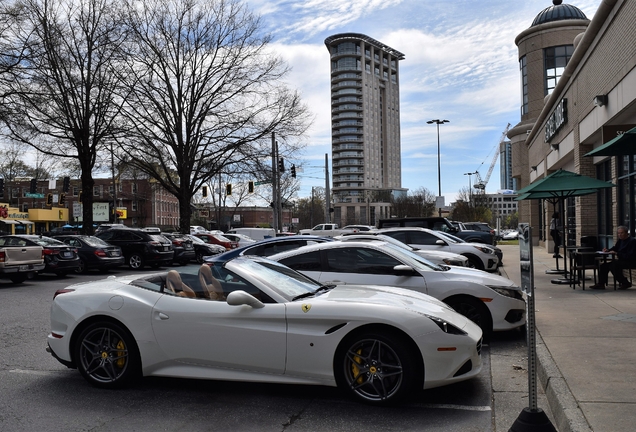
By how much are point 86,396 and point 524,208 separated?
3342 centimetres

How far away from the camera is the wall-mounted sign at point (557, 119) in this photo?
20125mm

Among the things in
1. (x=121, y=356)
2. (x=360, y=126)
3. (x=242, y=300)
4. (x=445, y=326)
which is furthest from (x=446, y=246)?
(x=360, y=126)

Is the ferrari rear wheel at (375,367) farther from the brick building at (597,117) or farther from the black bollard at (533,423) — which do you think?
the brick building at (597,117)

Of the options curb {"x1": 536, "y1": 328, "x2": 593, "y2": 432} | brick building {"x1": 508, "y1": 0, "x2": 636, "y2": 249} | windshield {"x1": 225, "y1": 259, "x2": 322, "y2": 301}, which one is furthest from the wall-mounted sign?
windshield {"x1": 225, "y1": 259, "x2": 322, "y2": 301}

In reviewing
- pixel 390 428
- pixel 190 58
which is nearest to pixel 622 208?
pixel 390 428

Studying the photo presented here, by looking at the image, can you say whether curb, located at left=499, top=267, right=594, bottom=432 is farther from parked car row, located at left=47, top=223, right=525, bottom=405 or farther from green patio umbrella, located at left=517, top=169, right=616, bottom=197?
green patio umbrella, located at left=517, top=169, right=616, bottom=197

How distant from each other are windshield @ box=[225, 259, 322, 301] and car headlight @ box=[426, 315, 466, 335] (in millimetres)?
1368

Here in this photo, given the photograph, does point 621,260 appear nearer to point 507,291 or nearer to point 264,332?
point 507,291

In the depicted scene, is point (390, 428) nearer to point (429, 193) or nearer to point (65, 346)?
point (65, 346)

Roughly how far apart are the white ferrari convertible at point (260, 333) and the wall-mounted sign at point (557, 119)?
16.6 meters

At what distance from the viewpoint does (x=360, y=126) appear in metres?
140

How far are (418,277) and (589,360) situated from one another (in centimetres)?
255

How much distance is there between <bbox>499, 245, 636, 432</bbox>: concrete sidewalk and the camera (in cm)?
446

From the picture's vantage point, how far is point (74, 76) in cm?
2789
